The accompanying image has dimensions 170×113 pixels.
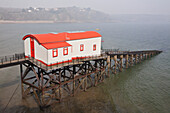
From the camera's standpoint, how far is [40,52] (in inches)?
1031

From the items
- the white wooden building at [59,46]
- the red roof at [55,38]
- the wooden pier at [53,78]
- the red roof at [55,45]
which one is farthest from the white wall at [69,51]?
the wooden pier at [53,78]

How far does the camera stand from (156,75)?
4200cm

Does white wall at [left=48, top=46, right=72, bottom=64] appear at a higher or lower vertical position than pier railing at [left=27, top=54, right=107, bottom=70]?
Answer: higher

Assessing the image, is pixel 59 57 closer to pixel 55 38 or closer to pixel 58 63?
pixel 58 63

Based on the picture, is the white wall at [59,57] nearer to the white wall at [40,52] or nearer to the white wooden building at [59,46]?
the white wooden building at [59,46]

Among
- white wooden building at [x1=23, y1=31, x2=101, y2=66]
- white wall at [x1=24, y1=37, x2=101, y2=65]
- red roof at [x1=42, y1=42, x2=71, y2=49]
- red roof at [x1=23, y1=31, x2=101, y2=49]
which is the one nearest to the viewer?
red roof at [x1=42, y1=42, x2=71, y2=49]

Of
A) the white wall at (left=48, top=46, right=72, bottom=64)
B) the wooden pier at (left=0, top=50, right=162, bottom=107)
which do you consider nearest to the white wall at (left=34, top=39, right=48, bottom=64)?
the white wall at (left=48, top=46, right=72, bottom=64)

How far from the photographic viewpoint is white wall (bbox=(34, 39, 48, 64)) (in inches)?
1003

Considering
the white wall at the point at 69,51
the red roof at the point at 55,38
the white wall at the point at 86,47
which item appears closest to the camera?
the white wall at the point at 69,51

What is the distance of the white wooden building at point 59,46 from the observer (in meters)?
25.7

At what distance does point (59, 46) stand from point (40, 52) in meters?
3.01

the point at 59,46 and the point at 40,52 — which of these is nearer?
the point at 40,52

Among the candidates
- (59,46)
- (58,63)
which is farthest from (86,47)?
(58,63)

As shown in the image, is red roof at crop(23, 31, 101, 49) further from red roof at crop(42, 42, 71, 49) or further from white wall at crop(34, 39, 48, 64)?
white wall at crop(34, 39, 48, 64)
